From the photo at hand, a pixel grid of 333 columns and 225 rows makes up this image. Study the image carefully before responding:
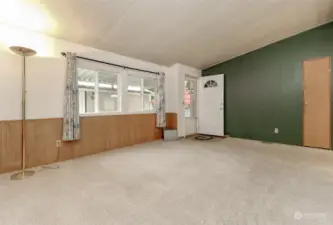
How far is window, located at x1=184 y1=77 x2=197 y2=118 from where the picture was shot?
617cm

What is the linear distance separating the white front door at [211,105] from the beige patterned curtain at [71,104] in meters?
3.98

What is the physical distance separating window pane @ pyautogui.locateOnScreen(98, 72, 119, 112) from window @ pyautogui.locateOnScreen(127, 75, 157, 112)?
0.41 metres

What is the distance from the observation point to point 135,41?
3.85 metres

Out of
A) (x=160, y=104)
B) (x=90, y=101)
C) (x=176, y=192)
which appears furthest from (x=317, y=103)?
(x=90, y=101)

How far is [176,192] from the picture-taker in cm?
210

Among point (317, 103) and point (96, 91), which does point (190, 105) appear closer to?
point (96, 91)

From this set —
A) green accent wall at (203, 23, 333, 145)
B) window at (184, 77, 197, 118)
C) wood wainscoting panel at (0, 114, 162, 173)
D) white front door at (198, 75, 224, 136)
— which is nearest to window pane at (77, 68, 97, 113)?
wood wainscoting panel at (0, 114, 162, 173)

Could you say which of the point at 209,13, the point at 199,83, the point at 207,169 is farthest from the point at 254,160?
the point at 199,83

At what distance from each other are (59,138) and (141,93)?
2.44 metres

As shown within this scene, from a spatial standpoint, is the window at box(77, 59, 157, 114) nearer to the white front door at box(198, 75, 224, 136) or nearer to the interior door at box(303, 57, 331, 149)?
the white front door at box(198, 75, 224, 136)

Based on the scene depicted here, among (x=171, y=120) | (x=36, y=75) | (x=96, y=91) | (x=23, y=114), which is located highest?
(x=36, y=75)

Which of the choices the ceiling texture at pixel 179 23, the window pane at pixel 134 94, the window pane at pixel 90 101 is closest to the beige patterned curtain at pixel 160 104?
the window pane at pixel 134 94

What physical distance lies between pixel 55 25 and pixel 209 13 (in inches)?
99.2

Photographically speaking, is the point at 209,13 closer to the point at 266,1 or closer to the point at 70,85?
the point at 266,1
